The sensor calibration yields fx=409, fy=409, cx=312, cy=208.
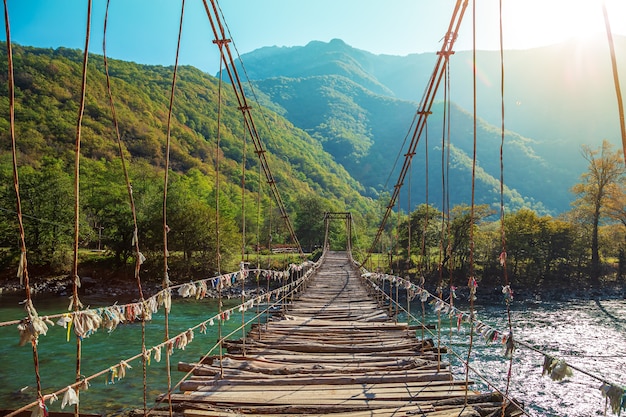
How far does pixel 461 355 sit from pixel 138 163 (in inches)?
1935

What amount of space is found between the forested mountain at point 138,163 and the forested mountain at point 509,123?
58.2 ft

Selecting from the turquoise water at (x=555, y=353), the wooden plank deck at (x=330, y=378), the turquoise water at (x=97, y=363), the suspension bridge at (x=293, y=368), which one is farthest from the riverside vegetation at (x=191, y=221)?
the suspension bridge at (x=293, y=368)

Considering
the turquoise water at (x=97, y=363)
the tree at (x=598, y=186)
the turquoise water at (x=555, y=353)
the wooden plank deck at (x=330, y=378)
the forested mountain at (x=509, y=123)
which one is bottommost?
the turquoise water at (x=555, y=353)

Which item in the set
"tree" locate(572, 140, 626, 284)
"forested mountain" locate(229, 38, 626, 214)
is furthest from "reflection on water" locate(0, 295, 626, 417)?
"forested mountain" locate(229, 38, 626, 214)

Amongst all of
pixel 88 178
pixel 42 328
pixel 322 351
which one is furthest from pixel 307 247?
pixel 42 328

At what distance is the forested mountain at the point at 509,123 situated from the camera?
96.6m

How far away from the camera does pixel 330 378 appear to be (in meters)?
4.15

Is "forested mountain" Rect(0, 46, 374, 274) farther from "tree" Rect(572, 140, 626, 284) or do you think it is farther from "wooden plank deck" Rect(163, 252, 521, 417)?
"tree" Rect(572, 140, 626, 284)

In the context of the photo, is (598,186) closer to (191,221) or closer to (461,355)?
(461,355)

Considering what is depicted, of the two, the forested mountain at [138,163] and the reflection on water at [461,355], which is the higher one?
the forested mountain at [138,163]

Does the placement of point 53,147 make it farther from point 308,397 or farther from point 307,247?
point 308,397

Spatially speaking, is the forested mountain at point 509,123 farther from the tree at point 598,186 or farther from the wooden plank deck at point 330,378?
the wooden plank deck at point 330,378

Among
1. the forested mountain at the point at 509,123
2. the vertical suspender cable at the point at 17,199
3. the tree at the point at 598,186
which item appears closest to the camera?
the vertical suspender cable at the point at 17,199

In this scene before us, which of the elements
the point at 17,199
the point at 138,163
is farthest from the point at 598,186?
the point at 138,163
